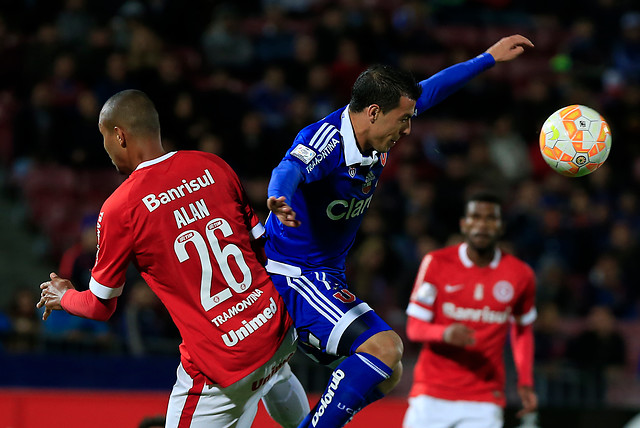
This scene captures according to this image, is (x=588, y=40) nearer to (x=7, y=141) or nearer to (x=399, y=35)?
(x=399, y=35)

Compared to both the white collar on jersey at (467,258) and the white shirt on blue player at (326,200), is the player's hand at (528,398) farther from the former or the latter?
the white shirt on blue player at (326,200)

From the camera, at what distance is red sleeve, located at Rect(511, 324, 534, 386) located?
6.07m

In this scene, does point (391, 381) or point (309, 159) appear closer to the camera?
point (309, 159)

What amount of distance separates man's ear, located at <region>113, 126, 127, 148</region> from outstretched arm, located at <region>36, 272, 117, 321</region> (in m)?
0.73

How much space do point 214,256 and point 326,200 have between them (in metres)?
0.68

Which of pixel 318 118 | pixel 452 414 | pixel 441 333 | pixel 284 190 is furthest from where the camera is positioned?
pixel 318 118

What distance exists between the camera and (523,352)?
6.23m

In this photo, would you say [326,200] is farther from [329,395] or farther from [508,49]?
[508,49]

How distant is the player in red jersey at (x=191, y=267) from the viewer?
4074mm

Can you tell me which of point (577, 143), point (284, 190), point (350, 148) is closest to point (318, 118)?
point (577, 143)

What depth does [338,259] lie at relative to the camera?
15.2ft

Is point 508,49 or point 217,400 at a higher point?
point 508,49

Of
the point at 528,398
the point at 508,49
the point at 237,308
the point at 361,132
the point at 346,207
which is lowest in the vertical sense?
the point at 528,398

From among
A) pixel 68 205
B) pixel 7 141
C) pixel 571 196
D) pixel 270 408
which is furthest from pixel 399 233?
pixel 270 408
